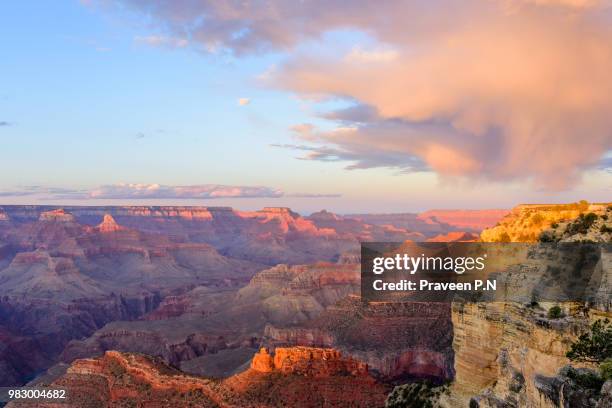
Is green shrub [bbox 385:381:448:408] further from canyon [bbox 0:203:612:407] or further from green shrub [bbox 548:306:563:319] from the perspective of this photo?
green shrub [bbox 548:306:563:319]

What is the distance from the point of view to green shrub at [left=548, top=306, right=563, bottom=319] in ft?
59.6

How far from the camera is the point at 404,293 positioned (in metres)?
75.8

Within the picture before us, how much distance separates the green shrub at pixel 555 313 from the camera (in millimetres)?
18156

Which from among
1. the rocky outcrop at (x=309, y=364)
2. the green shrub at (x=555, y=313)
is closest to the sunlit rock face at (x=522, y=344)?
the green shrub at (x=555, y=313)

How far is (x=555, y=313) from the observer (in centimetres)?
1830

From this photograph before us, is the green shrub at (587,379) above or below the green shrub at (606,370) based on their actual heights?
below

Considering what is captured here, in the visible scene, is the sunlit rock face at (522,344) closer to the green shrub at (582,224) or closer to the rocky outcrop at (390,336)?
the green shrub at (582,224)

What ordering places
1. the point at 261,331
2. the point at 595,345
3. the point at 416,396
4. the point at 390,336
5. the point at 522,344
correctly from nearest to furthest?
the point at 595,345, the point at 522,344, the point at 416,396, the point at 390,336, the point at 261,331

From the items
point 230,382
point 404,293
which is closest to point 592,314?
point 230,382

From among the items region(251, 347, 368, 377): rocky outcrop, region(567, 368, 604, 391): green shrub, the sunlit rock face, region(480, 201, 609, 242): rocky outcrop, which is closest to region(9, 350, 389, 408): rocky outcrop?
region(251, 347, 368, 377): rocky outcrop

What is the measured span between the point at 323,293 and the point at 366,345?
5340 centimetres

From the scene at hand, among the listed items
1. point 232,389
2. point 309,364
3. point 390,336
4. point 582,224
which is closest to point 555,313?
point 582,224

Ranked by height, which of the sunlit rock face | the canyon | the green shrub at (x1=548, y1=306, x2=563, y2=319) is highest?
the green shrub at (x1=548, y1=306, x2=563, y2=319)

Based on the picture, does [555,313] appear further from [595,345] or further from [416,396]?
[416,396]
